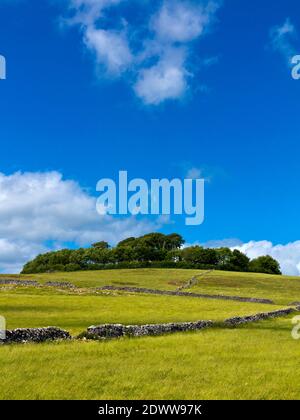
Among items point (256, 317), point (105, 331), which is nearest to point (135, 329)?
point (105, 331)

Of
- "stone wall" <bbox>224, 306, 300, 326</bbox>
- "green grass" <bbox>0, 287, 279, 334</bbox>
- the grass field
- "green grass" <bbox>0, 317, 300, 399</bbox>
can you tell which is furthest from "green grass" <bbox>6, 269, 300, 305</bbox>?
"green grass" <bbox>0, 317, 300, 399</bbox>

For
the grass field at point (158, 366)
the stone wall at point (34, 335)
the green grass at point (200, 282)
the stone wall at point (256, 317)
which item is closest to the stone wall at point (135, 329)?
the grass field at point (158, 366)

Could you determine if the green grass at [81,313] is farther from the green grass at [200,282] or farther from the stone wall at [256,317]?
the green grass at [200,282]

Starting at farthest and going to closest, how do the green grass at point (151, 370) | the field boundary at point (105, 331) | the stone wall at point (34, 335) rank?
the field boundary at point (105, 331) < the stone wall at point (34, 335) < the green grass at point (151, 370)

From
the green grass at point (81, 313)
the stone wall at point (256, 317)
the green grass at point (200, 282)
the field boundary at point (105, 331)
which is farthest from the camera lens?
the green grass at point (200, 282)

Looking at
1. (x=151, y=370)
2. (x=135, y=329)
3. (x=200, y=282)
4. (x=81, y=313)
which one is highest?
(x=200, y=282)

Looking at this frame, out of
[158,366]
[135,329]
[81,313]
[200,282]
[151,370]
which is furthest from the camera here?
[200,282]

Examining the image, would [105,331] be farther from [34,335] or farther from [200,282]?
[200,282]

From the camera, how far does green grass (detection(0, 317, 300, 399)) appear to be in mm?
17656

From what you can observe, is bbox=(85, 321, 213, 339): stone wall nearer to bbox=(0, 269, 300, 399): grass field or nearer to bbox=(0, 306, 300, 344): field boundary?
bbox=(0, 306, 300, 344): field boundary

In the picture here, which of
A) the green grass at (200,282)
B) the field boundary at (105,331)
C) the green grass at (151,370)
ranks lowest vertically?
the green grass at (151,370)

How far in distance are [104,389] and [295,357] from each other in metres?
12.9

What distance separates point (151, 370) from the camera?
68.8ft

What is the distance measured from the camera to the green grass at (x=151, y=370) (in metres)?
17.7
